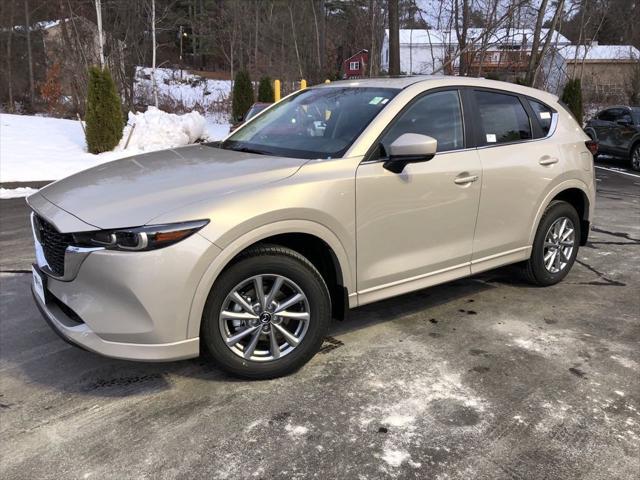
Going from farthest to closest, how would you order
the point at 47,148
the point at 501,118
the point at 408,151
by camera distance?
the point at 47,148, the point at 501,118, the point at 408,151

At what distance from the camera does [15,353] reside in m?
3.67

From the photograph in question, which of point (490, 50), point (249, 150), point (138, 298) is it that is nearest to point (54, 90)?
point (490, 50)

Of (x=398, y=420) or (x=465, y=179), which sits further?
(x=465, y=179)

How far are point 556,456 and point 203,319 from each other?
185cm

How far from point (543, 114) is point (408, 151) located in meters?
1.96

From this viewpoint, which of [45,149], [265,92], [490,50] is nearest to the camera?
[45,149]

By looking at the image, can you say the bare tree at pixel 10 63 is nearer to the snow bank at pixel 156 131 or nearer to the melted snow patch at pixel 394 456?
the snow bank at pixel 156 131

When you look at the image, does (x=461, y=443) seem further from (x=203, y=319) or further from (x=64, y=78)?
(x=64, y=78)

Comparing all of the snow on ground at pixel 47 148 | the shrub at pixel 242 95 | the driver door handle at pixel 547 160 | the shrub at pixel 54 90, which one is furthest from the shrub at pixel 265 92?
the driver door handle at pixel 547 160

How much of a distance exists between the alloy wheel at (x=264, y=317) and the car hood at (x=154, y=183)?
0.56 meters

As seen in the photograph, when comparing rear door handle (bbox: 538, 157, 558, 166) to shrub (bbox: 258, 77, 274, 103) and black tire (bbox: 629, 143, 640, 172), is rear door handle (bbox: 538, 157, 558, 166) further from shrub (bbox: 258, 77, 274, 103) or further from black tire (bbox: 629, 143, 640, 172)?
shrub (bbox: 258, 77, 274, 103)

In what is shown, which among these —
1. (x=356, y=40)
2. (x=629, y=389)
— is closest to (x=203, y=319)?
(x=629, y=389)

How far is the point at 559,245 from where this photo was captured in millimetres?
4961

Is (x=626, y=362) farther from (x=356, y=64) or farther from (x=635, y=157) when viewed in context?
(x=635, y=157)
